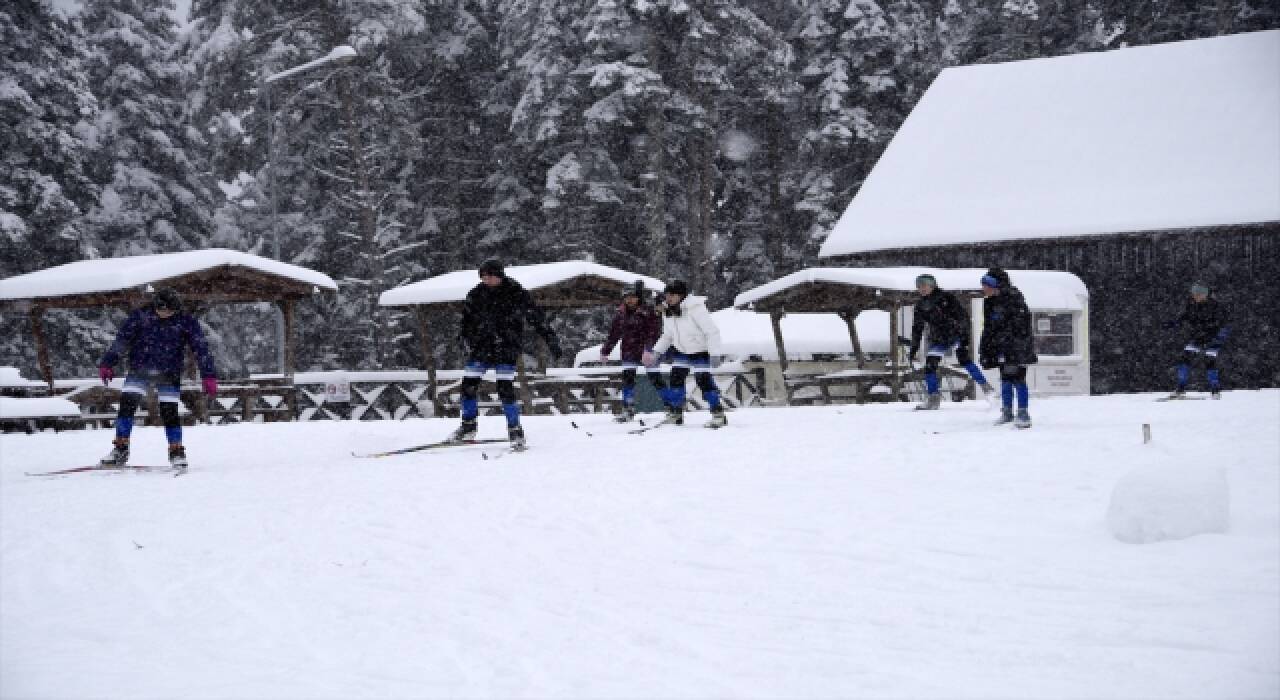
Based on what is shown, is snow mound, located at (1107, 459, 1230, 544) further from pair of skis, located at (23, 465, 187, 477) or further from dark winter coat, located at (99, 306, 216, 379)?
dark winter coat, located at (99, 306, 216, 379)

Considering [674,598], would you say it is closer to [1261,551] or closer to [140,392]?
[1261,551]

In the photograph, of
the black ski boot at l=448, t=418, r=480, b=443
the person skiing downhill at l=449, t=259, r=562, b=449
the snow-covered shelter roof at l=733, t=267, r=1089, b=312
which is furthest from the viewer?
the snow-covered shelter roof at l=733, t=267, r=1089, b=312

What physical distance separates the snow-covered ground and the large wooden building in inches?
573

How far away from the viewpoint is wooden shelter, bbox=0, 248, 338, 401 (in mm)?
18000

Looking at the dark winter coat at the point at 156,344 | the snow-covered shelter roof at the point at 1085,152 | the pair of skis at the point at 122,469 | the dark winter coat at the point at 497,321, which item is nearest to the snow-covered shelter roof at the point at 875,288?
the snow-covered shelter roof at the point at 1085,152

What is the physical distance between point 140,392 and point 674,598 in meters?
7.71

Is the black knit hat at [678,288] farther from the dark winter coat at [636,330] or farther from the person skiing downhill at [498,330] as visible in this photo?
the person skiing downhill at [498,330]

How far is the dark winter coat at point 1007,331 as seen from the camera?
11523 mm

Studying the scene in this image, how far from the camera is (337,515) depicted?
24.9 ft

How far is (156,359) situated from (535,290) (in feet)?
31.8

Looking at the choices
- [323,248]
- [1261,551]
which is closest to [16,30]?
[323,248]

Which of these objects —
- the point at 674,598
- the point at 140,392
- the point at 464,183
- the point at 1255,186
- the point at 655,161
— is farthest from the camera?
the point at 464,183

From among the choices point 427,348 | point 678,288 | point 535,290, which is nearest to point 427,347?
point 427,348

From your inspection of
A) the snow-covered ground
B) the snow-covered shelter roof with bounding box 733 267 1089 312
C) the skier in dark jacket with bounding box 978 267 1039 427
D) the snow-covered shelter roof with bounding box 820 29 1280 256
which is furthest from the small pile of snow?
the snow-covered shelter roof with bounding box 820 29 1280 256
